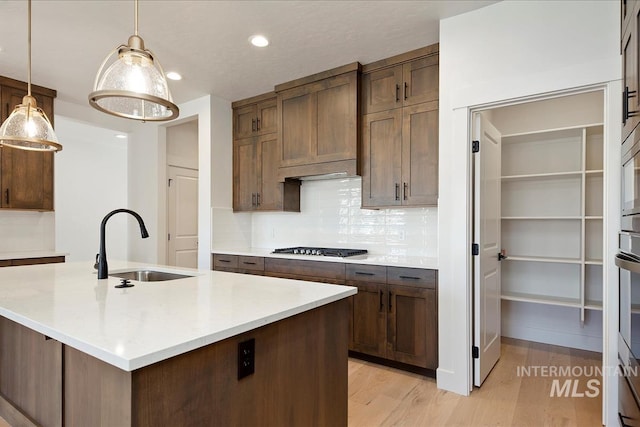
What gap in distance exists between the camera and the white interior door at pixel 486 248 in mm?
2514

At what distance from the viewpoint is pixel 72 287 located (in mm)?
1680

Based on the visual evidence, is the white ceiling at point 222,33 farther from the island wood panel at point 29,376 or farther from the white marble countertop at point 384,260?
the island wood panel at point 29,376

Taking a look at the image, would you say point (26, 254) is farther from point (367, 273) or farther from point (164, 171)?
point (367, 273)

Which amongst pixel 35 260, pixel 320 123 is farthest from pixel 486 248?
pixel 35 260

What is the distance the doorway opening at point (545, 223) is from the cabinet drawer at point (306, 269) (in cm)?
117

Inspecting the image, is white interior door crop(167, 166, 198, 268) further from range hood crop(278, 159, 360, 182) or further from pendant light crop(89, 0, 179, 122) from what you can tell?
pendant light crop(89, 0, 179, 122)

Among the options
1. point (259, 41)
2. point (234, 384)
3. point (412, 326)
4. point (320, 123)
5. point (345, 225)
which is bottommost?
point (412, 326)

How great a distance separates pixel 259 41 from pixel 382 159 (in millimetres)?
1422

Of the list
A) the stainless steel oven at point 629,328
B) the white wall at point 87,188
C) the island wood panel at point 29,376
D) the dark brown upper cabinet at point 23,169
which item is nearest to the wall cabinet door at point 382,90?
the stainless steel oven at point 629,328

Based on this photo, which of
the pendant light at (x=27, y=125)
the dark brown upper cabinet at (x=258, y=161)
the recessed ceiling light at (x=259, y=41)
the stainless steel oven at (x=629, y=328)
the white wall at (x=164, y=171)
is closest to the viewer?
the stainless steel oven at (x=629, y=328)

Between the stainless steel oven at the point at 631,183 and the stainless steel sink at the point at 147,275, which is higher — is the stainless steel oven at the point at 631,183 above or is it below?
above

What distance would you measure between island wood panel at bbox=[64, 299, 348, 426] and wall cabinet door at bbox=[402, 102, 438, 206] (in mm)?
1561

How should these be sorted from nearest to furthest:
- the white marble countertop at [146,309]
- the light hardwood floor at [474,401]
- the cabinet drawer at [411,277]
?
the white marble countertop at [146,309] → the light hardwood floor at [474,401] → the cabinet drawer at [411,277]

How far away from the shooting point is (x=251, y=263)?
3.69 metres
